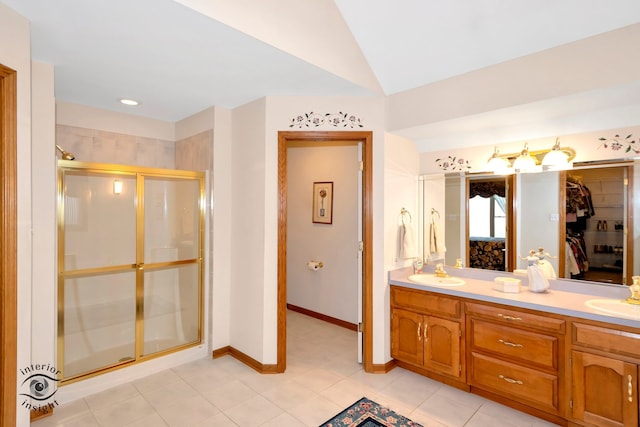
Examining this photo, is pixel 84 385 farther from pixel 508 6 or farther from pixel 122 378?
pixel 508 6

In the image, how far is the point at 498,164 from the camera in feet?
8.91

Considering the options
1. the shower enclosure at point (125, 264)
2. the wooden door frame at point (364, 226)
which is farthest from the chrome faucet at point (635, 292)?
the shower enclosure at point (125, 264)

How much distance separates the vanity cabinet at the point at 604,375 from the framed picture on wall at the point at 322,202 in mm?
2606

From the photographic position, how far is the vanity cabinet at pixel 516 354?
2.03 metres

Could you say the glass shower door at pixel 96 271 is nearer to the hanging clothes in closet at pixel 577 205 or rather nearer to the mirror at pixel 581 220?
the mirror at pixel 581 220

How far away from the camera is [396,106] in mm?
2668

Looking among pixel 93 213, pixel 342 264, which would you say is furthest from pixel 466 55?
pixel 93 213

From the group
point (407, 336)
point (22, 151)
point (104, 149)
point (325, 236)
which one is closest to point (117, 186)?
point (104, 149)

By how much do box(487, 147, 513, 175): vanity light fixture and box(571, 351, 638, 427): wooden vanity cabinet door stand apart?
1419mm

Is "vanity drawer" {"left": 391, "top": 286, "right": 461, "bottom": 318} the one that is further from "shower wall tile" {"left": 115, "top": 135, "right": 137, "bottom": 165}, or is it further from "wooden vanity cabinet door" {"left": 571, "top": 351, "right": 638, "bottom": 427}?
"shower wall tile" {"left": 115, "top": 135, "right": 137, "bottom": 165}

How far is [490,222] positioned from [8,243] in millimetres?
3309

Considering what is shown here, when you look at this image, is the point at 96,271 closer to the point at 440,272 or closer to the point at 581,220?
the point at 440,272

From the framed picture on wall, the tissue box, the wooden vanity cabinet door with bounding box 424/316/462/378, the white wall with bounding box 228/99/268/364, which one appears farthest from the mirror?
the white wall with bounding box 228/99/268/364

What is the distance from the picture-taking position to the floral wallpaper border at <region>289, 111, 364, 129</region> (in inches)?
107
